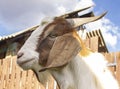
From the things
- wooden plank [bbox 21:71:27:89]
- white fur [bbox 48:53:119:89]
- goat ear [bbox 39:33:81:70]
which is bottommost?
white fur [bbox 48:53:119:89]

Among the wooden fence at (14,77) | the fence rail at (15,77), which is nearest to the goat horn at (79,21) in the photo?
the fence rail at (15,77)

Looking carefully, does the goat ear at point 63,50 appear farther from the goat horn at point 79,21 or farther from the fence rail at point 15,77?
the fence rail at point 15,77

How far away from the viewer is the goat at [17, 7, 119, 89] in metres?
3.98

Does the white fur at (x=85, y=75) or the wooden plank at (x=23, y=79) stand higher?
the wooden plank at (x=23, y=79)

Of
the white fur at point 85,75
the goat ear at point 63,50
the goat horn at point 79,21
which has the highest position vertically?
the goat horn at point 79,21

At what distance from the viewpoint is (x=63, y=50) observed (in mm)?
3996

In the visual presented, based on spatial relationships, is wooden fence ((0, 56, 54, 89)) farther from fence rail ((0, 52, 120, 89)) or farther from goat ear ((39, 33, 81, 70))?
goat ear ((39, 33, 81, 70))

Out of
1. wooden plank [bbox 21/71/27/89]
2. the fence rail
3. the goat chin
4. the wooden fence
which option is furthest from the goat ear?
wooden plank [bbox 21/71/27/89]

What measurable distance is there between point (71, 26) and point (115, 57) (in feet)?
9.31

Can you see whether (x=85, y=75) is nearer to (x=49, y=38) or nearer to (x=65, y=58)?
(x=65, y=58)

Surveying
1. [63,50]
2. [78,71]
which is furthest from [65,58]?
[78,71]

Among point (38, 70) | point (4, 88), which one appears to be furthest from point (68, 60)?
point (4, 88)

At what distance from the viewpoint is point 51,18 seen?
4359 millimetres

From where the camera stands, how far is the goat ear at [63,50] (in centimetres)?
394
